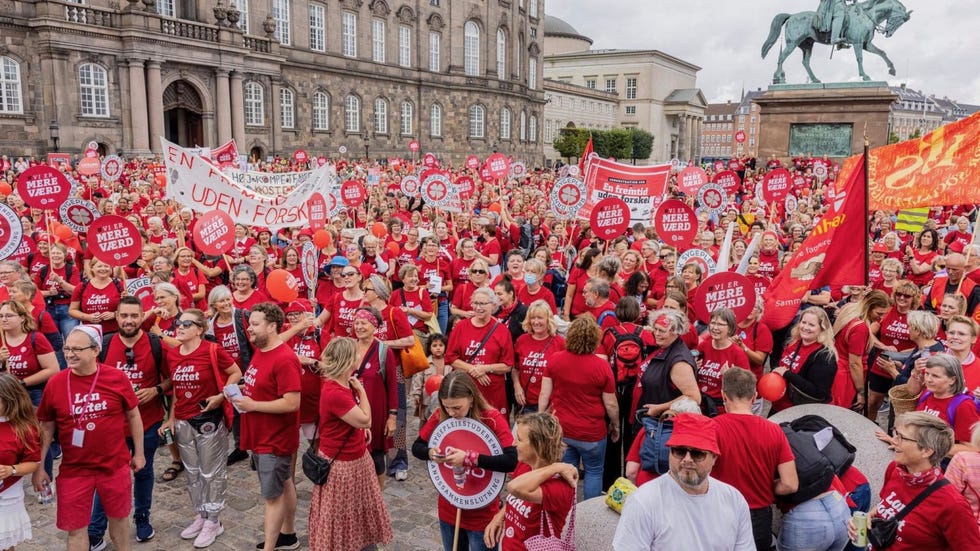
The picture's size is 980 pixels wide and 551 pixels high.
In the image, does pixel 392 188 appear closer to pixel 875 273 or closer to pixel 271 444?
pixel 875 273

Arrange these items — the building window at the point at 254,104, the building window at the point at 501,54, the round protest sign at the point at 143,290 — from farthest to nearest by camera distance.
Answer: the building window at the point at 501,54 < the building window at the point at 254,104 < the round protest sign at the point at 143,290

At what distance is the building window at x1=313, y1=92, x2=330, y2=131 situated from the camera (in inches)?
1830

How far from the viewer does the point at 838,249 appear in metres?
6.84

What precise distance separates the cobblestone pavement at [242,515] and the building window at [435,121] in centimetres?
4976

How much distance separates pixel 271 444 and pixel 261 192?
8331 mm

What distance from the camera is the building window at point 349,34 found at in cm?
4881

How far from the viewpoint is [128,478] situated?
504 centimetres

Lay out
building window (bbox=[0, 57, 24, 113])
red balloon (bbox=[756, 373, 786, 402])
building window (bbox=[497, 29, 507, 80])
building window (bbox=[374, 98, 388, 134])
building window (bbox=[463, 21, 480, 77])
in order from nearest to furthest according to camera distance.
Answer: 1. red balloon (bbox=[756, 373, 786, 402])
2. building window (bbox=[0, 57, 24, 113])
3. building window (bbox=[374, 98, 388, 134])
4. building window (bbox=[463, 21, 480, 77])
5. building window (bbox=[497, 29, 507, 80])

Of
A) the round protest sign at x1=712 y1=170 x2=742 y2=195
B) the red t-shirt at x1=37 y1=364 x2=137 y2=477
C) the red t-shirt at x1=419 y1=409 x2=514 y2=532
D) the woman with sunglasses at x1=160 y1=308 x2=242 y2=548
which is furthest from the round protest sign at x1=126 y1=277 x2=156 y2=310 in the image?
the round protest sign at x1=712 y1=170 x2=742 y2=195

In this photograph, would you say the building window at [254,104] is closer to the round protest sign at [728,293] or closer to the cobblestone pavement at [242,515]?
the cobblestone pavement at [242,515]

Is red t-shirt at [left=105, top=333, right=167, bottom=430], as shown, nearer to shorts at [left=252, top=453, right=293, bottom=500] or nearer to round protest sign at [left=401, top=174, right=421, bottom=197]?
shorts at [left=252, top=453, right=293, bottom=500]

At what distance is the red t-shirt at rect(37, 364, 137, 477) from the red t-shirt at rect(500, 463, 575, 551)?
2889mm

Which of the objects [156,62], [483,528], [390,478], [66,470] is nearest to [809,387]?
[483,528]

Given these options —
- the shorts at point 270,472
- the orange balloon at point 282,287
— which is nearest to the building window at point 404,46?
the orange balloon at point 282,287
